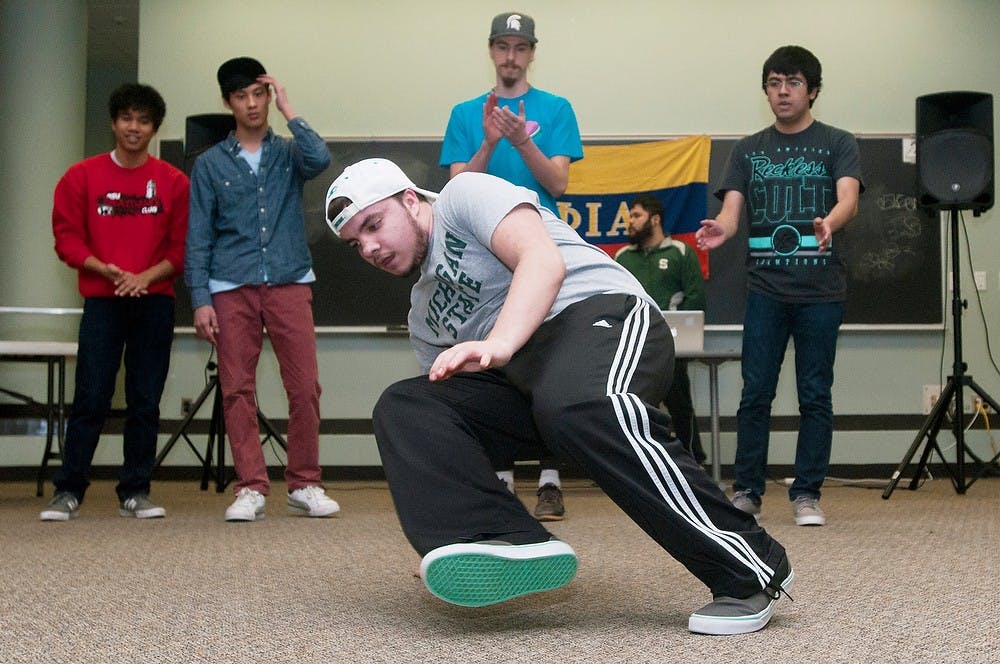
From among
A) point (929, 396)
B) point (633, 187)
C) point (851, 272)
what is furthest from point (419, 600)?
point (929, 396)

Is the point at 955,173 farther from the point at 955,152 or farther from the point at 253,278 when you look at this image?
the point at 253,278

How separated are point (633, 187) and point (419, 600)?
156 inches

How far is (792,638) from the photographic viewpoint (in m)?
1.72

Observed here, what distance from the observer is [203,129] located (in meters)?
5.30

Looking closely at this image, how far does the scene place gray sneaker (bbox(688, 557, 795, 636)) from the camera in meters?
1.74

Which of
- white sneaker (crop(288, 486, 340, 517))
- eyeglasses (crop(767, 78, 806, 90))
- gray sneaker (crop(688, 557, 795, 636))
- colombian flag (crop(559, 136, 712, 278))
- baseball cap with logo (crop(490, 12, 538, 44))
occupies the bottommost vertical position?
white sneaker (crop(288, 486, 340, 517))

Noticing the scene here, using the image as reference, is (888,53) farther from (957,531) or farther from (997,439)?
(957,531)

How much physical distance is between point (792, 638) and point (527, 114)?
2226 millimetres

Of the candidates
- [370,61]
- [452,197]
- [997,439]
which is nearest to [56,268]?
[370,61]

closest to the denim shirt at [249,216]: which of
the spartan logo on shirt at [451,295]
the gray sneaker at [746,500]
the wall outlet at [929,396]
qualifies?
the gray sneaker at [746,500]

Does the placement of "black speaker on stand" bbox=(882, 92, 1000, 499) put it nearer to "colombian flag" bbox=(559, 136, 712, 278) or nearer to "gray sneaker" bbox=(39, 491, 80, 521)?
"colombian flag" bbox=(559, 136, 712, 278)

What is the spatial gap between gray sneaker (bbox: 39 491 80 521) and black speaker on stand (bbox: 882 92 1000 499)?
3.15 metres

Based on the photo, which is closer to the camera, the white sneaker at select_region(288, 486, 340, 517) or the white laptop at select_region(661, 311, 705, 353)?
the white sneaker at select_region(288, 486, 340, 517)

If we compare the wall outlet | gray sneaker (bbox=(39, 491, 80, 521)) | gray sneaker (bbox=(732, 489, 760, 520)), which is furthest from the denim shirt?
the wall outlet
